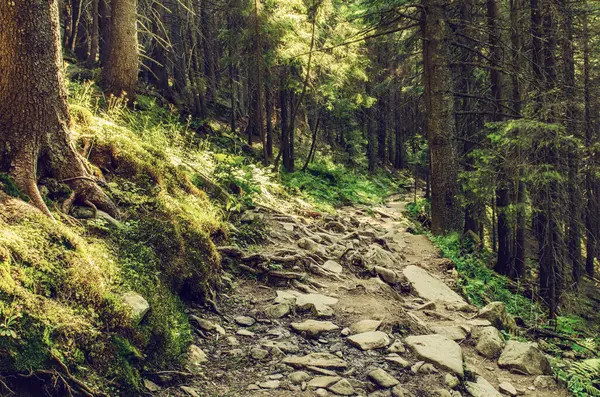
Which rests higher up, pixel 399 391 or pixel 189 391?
pixel 189 391

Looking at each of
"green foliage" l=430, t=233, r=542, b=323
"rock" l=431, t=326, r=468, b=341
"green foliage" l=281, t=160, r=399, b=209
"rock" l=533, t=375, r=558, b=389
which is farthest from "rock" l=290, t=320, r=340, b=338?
"green foliage" l=281, t=160, r=399, b=209

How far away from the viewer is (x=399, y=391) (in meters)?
3.88

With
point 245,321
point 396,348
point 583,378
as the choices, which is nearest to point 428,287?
point 583,378

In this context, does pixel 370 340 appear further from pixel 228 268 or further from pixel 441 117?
pixel 441 117

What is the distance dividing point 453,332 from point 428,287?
73.7 inches

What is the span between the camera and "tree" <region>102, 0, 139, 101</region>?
9.14 meters

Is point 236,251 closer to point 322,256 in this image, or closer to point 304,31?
point 322,256

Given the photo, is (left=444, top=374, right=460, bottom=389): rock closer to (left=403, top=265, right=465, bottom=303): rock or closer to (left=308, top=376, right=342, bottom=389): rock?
(left=308, top=376, right=342, bottom=389): rock

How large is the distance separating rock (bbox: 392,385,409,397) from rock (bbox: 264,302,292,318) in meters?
1.71

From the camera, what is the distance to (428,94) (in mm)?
11047

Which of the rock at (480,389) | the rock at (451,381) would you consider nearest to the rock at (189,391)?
Result: the rock at (451,381)

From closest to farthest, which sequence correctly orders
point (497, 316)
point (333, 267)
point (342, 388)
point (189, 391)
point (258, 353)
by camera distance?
1. point (189, 391)
2. point (342, 388)
3. point (258, 353)
4. point (497, 316)
5. point (333, 267)

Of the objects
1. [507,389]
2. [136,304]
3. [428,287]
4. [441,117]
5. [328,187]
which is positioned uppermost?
[441,117]

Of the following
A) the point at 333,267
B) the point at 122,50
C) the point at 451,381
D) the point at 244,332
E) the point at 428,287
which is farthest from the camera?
the point at 122,50
